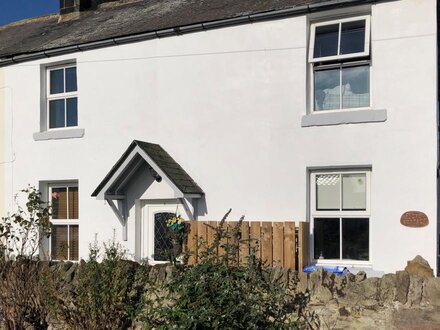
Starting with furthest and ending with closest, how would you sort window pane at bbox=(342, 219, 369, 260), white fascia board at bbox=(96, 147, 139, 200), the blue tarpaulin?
white fascia board at bbox=(96, 147, 139, 200), window pane at bbox=(342, 219, 369, 260), the blue tarpaulin

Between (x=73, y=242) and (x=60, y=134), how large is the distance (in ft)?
6.78

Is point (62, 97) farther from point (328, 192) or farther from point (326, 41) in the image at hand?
point (328, 192)

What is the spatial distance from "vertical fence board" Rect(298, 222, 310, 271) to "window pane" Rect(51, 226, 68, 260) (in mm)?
4781

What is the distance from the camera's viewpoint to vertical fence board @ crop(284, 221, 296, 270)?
27.5 feet

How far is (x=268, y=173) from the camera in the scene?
914 cm

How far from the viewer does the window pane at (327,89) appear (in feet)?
29.4

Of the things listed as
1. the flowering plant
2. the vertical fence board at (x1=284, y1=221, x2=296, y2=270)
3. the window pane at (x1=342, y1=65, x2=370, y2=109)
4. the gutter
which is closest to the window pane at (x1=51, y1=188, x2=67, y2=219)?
the gutter

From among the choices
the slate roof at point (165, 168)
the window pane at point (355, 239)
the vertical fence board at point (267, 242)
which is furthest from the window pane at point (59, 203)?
the window pane at point (355, 239)

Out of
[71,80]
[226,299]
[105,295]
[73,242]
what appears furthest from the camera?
[71,80]

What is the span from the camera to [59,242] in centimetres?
1119

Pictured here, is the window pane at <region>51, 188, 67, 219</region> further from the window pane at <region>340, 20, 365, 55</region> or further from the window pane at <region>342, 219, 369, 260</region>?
the window pane at <region>340, 20, 365, 55</region>

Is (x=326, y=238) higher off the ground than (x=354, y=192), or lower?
lower

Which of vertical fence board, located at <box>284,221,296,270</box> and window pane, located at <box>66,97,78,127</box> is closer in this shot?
vertical fence board, located at <box>284,221,296,270</box>

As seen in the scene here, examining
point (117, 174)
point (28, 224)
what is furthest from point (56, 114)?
point (117, 174)
